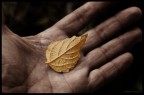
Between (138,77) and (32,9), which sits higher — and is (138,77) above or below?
below

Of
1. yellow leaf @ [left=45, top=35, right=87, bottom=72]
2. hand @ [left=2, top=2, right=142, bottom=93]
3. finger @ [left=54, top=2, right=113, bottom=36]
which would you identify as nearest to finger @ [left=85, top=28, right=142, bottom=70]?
hand @ [left=2, top=2, right=142, bottom=93]

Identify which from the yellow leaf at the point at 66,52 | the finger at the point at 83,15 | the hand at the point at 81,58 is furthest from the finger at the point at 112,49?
the finger at the point at 83,15

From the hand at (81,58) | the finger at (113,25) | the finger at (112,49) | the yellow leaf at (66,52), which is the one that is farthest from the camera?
the finger at (113,25)

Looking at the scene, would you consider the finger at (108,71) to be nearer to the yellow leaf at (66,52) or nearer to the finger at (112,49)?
the finger at (112,49)

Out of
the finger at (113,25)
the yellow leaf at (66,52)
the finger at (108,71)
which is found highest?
the finger at (113,25)

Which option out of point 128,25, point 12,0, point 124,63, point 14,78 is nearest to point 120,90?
point 124,63

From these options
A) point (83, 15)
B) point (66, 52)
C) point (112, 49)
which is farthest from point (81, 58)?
point (83, 15)

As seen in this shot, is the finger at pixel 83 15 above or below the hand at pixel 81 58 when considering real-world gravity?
above

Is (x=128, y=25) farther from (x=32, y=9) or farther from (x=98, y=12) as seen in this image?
(x=32, y=9)
